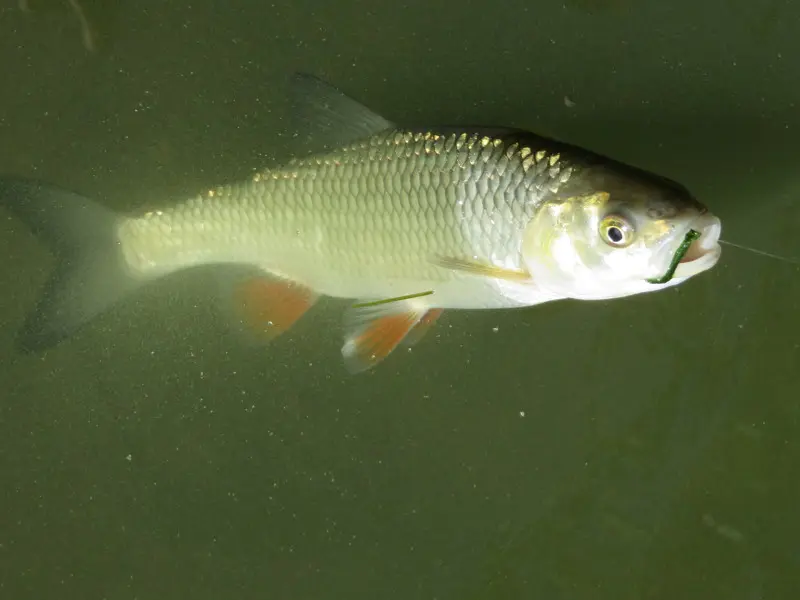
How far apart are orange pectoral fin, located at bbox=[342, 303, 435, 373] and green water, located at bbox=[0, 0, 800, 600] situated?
29 cm

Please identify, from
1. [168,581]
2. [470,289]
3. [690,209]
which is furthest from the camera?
[168,581]

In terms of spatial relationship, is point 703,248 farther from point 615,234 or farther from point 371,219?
point 371,219

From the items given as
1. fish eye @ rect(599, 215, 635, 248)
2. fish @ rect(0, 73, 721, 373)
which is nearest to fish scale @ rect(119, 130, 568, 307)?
fish @ rect(0, 73, 721, 373)

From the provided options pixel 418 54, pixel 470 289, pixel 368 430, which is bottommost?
pixel 368 430

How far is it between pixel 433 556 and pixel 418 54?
1285 mm

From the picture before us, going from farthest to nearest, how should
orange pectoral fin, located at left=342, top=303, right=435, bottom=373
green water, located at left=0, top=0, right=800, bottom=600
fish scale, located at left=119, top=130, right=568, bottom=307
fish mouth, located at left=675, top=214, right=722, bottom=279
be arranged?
1. green water, located at left=0, top=0, right=800, bottom=600
2. orange pectoral fin, located at left=342, top=303, right=435, bottom=373
3. fish scale, located at left=119, top=130, right=568, bottom=307
4. fish mouth, located at left=675, top=214, right=722, bottom=279

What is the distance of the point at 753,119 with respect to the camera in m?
1.70

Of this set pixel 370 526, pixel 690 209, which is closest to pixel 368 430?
pixel 370 526

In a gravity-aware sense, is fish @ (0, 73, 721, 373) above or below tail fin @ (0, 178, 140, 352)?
above

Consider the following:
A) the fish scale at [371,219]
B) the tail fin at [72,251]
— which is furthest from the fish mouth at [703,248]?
the tail fin at [72,251]

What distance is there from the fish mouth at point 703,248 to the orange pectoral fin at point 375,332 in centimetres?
52

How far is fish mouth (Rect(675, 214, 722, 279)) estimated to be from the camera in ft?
3.65

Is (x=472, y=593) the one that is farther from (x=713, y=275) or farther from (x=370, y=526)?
(x=713, y=275)

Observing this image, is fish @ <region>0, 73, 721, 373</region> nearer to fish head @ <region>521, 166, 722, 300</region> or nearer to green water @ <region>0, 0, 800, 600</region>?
fish head @ <region>521, 166, 722, 300</region>
